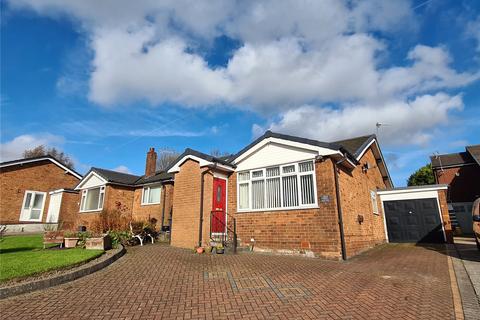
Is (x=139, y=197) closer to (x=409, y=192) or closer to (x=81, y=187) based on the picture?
(x=81, y=187)

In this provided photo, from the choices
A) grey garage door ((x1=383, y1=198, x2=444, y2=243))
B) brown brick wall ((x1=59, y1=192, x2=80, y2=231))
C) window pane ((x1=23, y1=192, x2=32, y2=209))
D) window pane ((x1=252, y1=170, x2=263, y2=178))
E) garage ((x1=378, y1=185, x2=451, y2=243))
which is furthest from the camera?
brown brick wall ((x1=59, y1=192, x2=80, y2=231))

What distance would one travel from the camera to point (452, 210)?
81.3ft

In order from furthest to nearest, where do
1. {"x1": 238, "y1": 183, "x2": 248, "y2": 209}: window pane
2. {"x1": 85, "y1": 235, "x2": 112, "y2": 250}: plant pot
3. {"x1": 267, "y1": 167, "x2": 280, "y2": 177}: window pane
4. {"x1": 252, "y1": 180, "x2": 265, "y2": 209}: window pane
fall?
{"x1": 238, "y1": 183, "x2": 248, "y2": 209}: window pane, {"x1": 252, "y1": 180, "x2": 265, "y2": 209}: window pane, {"x1": 267, "y1": 167, "x2": 280, "y2": 177}: window pane, {"x1": 85, "y1": 235, "x2": 112, "y2": 250}: plant pot

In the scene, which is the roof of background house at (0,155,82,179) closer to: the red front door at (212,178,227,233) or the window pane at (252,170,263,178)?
the red front door at (212,178,227,233)

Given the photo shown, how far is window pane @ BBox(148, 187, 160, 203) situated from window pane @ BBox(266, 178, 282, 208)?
965cm

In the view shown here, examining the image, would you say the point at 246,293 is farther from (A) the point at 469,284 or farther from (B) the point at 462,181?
(B) the point at 462,181

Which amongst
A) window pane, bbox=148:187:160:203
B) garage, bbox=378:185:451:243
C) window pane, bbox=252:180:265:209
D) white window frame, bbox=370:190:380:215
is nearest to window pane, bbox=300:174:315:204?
window pane, bbox=252:180:265:209

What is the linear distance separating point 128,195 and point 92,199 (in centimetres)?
314

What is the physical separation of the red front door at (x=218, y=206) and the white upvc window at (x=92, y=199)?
11.5 meters

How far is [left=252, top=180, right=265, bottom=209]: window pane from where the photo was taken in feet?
36.1

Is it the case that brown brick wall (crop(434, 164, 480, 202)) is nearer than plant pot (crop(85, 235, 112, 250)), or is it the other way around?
plant pot (crop(85, 235, 112, 250))

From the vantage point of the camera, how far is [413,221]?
1527 cm

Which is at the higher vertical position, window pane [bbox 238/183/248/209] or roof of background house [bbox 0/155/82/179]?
roof of background house [bbox 0/155/82/179]

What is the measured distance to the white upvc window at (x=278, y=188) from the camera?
9844 mm
